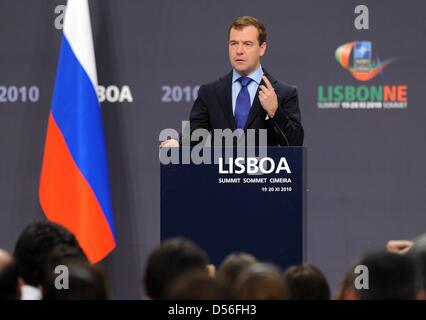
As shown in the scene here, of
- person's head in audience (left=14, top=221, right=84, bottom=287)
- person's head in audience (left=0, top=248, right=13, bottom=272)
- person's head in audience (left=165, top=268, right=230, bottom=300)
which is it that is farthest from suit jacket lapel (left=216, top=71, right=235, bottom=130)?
person's head in audience (left=165, top=268, right=230, bottom=300)

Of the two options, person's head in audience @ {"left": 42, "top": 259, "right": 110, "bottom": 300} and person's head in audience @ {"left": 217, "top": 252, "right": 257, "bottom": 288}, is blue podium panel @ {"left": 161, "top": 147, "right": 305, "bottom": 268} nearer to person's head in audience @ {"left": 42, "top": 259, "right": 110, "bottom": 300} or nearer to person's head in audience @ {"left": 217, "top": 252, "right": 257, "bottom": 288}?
person's head in audience @ {"left": 217, "top": 252, "right": 257, "bottom": 288}

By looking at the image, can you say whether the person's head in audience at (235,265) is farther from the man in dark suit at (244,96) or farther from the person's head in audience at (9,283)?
the man in dark suit at (244,96)

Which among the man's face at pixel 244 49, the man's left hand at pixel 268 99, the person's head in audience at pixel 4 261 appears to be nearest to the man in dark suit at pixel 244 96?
the man's face at pixel 244 49

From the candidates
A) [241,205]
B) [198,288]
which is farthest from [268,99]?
[198,288]

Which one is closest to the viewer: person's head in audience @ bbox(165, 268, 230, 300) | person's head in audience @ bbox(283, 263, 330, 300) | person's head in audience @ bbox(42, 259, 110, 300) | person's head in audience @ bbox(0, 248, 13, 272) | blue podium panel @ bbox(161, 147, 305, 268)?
person's head in audience @ bbox(165, 268, 230, 300)

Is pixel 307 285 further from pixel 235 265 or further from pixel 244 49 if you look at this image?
pixel 244 49

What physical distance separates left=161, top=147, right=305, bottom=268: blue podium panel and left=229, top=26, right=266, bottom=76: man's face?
2.68 feet

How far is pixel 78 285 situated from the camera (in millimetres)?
2904

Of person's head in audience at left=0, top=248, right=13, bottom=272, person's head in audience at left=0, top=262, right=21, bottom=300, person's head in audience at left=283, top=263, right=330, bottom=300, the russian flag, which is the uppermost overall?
the russian flag

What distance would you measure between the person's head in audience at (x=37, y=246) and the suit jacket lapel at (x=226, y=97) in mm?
1552

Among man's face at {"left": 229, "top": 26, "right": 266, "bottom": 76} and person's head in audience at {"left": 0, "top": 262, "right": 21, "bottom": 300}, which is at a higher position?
man's face at {"left": 229, "top": 26, "right": 266, "bottom": 76}

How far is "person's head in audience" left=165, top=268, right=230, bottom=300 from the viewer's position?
2.55 m

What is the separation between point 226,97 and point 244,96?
110 millimetres

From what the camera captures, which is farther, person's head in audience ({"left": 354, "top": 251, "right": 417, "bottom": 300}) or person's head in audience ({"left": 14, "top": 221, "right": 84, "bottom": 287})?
person's head in audience ({"left": 14, "top": 221, "right": 84, "bottom": 287})
